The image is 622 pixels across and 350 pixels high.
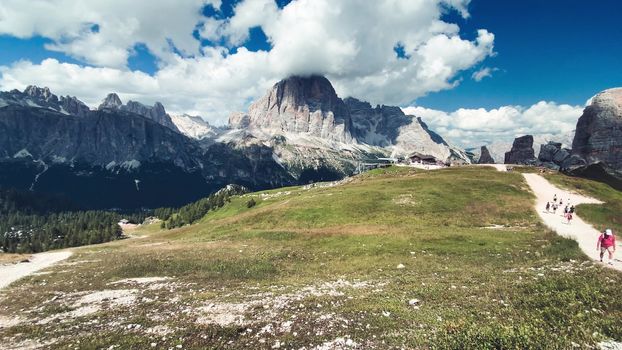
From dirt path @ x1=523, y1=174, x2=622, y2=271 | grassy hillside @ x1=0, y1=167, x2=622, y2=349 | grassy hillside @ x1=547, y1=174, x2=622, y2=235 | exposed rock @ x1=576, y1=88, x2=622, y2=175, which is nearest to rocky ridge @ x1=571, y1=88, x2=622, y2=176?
exposed rock @ x1=576, y1=88, x2=622, y2=175

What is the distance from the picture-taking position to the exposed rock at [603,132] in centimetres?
13625

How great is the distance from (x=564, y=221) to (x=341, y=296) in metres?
46.0

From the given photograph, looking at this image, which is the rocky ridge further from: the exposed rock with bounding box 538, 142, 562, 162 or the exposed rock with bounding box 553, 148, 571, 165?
the exposed rock with bounding box 538, 142, 562, 162

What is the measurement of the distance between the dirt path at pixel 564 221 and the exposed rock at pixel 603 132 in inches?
2396

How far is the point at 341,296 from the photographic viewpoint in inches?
880

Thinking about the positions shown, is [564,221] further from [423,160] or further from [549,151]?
[549,151]

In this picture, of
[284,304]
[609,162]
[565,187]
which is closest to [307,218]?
[284,304]

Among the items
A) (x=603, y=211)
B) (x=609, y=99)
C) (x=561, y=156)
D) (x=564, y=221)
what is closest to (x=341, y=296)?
(x=564, y=221)

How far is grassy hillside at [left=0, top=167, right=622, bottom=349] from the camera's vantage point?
1568 cm

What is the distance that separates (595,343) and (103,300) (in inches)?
1111

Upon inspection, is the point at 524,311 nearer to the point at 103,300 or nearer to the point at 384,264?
the point at 384,264

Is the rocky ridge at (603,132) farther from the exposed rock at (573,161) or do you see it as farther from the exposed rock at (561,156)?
the exposed rock at (561,156)

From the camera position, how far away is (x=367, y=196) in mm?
73000

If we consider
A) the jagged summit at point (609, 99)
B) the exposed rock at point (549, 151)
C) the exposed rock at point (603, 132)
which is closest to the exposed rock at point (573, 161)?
the exposed rock at point (603, 132)
